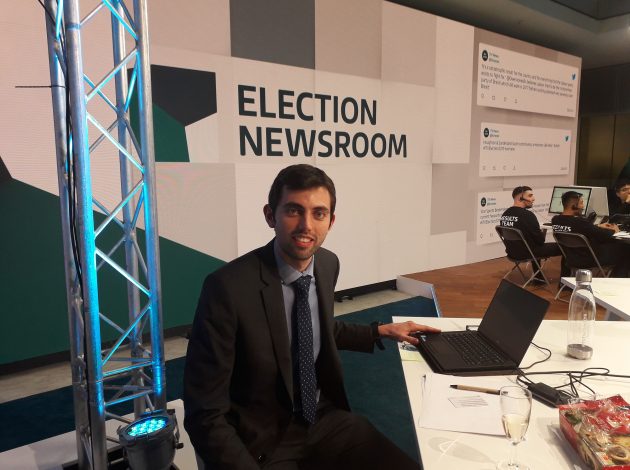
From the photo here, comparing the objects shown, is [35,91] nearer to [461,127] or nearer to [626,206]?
[461,127]

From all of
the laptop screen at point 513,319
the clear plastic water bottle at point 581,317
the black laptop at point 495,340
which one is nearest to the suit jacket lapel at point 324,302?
the black laptop at point 495,340

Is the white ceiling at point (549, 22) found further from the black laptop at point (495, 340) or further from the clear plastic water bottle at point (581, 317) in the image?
the black laptop at point (495, 340)

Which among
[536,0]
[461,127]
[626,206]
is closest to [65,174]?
[461,127]

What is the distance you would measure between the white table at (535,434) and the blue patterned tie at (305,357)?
12.9 inches

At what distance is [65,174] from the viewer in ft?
5.90

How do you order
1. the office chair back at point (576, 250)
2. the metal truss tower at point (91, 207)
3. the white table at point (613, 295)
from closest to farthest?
the metal truss tower at point (91, 207) < the white table at point (613, 295) < the office chair back at point (576, 250)

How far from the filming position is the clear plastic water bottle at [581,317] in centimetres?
178

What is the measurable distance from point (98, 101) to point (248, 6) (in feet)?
5.52

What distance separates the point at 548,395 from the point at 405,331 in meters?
0.57

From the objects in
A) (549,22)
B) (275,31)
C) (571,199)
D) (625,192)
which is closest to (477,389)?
(275,31)

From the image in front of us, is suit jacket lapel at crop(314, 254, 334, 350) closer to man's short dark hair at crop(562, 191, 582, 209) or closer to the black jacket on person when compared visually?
the black jacket on person

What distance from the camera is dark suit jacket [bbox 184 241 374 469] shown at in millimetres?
1311

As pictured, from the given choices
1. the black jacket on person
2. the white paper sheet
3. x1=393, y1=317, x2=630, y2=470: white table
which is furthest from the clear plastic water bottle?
the black jacket on person

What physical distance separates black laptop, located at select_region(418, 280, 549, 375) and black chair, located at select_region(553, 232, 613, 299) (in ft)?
11.3
